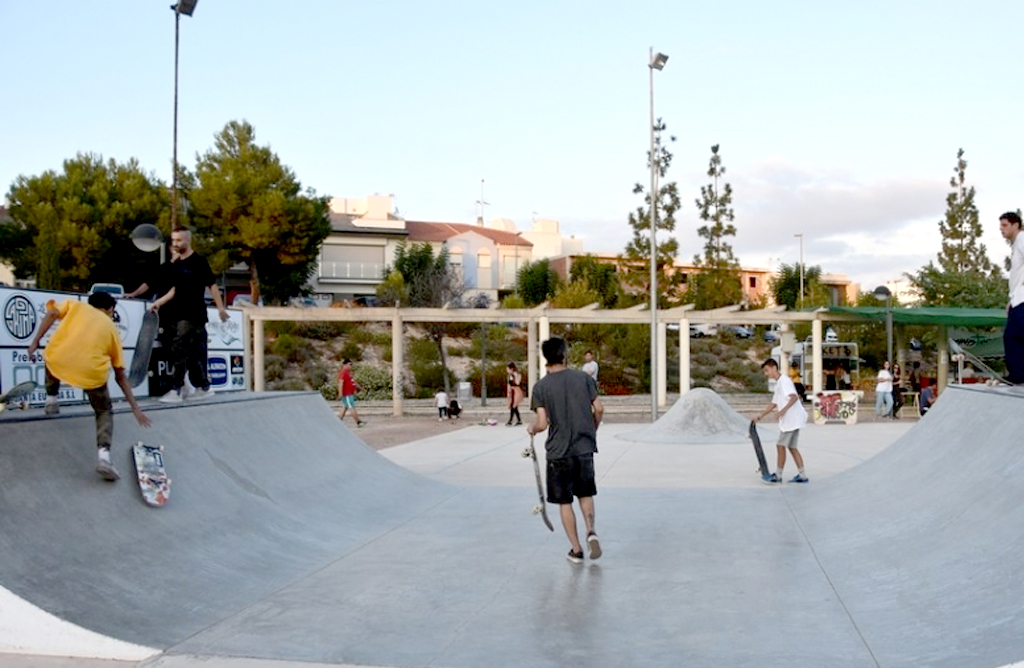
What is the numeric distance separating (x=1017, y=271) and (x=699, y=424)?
9.61 m

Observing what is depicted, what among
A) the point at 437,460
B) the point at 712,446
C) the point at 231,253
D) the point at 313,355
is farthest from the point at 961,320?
the point at 231,253

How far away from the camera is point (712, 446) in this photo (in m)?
15.8

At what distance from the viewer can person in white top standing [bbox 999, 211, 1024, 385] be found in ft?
24.4

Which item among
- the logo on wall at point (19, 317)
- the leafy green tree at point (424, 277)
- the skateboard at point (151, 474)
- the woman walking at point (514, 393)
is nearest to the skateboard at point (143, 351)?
the logo on wall at point (19, 317)

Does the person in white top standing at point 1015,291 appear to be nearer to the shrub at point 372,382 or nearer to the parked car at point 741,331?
the shrub at point 372,382

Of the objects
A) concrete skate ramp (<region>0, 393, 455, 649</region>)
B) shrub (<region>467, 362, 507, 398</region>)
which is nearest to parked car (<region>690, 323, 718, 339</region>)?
shrub (<region>467, 362, 507, 398</region>)

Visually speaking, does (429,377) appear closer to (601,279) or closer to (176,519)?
(601,279)

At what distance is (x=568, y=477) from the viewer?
6246 mm

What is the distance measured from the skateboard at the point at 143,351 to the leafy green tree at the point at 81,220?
3512 centimetres

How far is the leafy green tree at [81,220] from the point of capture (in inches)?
1641

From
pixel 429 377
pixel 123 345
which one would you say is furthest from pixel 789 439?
pixel 429 377

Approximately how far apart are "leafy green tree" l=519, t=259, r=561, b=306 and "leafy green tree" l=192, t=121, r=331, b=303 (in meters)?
17.7

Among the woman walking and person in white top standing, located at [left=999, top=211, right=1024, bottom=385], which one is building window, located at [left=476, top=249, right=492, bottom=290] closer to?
the woman walking

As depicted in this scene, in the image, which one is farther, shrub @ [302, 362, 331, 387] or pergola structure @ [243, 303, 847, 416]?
shrub @ [302, 362, 331, 387]
